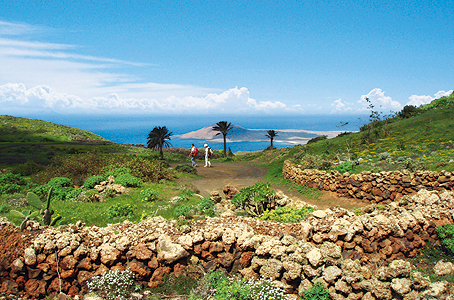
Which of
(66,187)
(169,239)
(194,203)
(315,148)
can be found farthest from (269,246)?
(315,148)

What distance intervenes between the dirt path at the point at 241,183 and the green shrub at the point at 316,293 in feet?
26.1

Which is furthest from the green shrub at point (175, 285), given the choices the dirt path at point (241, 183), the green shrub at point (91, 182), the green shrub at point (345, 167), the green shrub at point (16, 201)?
the green shrub at point (345, 167)

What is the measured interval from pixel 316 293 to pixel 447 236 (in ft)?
16.0

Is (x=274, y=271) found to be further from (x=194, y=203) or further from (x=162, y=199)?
(x=162, y=199)

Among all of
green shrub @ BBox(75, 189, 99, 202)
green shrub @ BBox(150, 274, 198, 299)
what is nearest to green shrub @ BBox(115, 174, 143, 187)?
green shrub @ BBox(75, 189, 99, 202)

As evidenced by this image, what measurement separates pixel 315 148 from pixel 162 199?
59.2ft

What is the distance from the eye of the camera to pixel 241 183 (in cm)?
1853

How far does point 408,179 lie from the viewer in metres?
13.0

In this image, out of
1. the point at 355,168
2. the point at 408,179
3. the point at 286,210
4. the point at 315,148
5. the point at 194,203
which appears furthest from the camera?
the point at 315,148

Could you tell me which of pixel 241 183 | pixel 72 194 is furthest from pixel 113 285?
pixel 241 183

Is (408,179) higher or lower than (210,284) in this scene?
higher

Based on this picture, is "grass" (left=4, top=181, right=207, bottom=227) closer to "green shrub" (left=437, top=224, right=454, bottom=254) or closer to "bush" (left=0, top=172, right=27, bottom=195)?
"bush" (left=0, top=172, right=27, bottom=195)

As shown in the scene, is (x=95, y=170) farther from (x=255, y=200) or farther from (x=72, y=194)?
(x=255, y=200)

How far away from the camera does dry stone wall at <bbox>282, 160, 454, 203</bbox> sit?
12445 mm
